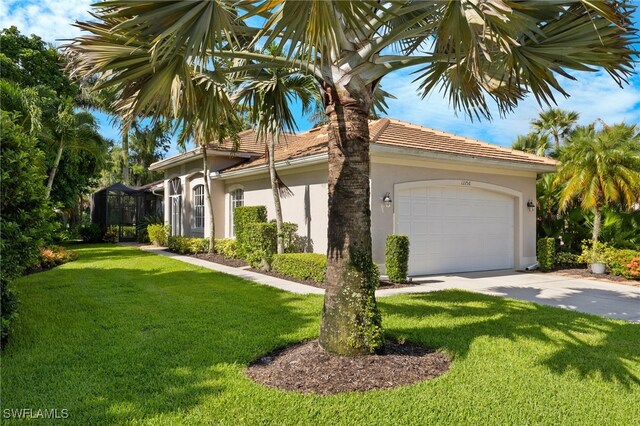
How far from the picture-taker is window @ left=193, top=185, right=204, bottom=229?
19.3 metres

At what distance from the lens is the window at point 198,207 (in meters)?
19.3

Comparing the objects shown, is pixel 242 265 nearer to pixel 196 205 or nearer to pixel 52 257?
pixel 52 257

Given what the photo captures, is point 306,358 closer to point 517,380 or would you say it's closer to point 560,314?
point 517,380

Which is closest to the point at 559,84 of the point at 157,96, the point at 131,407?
the point at 157,96

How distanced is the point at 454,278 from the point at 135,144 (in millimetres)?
37291

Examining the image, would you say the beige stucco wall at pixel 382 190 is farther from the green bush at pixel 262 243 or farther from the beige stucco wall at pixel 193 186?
the beige stucco wall at pixel 193 186

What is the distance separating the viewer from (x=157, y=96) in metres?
5.65

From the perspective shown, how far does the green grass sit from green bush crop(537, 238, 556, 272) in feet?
20.4

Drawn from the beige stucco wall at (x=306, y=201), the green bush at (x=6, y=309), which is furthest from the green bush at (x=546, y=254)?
the green bush at (x=6, y=309)

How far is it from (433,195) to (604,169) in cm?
508

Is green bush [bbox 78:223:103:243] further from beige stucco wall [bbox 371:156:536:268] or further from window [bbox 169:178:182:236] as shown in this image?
beige stucco wall [bbox 371:156:536:268]

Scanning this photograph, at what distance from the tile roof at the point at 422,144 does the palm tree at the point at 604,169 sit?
954 mm

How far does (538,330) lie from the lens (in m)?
6.41

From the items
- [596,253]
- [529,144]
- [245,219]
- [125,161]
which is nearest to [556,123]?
[529,144]
